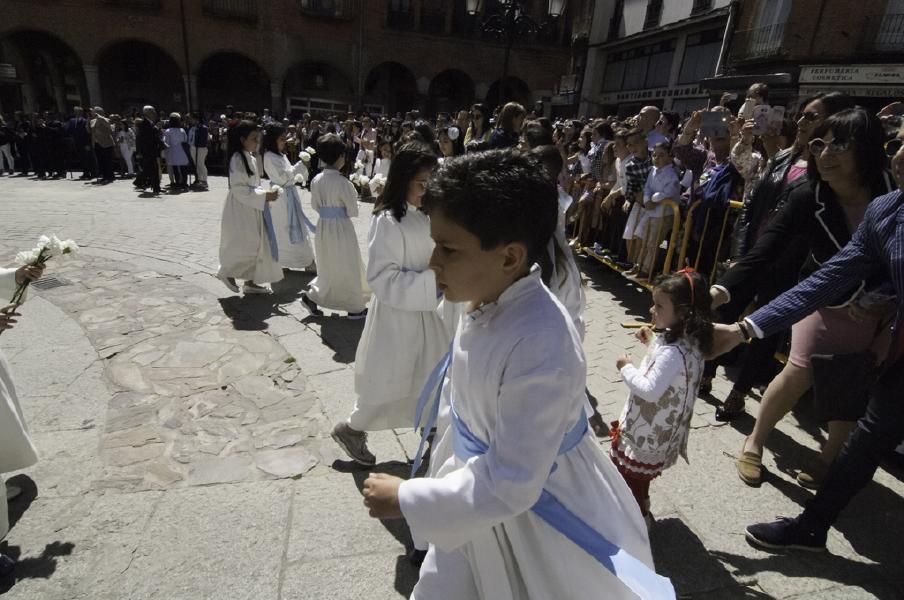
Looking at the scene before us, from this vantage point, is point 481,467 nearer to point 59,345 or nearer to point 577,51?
point 59,345

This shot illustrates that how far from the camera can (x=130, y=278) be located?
6.27m

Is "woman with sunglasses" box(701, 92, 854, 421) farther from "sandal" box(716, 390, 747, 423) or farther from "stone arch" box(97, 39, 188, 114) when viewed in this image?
"stone arch" box(97, 39, 188, 114)

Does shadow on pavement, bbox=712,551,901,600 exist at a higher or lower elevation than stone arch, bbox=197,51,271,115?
lower

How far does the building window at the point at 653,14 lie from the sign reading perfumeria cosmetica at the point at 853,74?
958cm

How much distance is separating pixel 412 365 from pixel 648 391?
1.19 metres

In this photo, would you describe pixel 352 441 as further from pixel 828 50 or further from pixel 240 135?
pixel 828 50

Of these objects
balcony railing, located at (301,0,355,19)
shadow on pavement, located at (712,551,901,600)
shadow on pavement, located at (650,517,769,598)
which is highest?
balcony railing, located at (301,0,355,19)

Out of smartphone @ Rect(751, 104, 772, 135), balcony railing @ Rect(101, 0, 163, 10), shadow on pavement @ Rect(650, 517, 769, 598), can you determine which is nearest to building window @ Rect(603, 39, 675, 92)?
smartphone @ Rect(751, 104, 772, 135)

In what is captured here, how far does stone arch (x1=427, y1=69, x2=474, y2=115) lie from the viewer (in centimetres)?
3198

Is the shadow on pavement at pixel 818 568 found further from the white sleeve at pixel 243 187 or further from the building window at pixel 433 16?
the building window at pixel 433 16

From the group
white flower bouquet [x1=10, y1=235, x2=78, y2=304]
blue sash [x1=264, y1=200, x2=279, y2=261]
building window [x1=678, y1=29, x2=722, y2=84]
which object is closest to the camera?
white flower bouquet [x1=10, y1=235, x2=78, y2=304]

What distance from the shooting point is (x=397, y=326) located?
9.01 feet

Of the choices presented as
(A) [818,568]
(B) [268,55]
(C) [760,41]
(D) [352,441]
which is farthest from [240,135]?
(B) [268,55]

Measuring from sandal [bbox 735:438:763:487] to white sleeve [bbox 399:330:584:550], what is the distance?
2371mm
